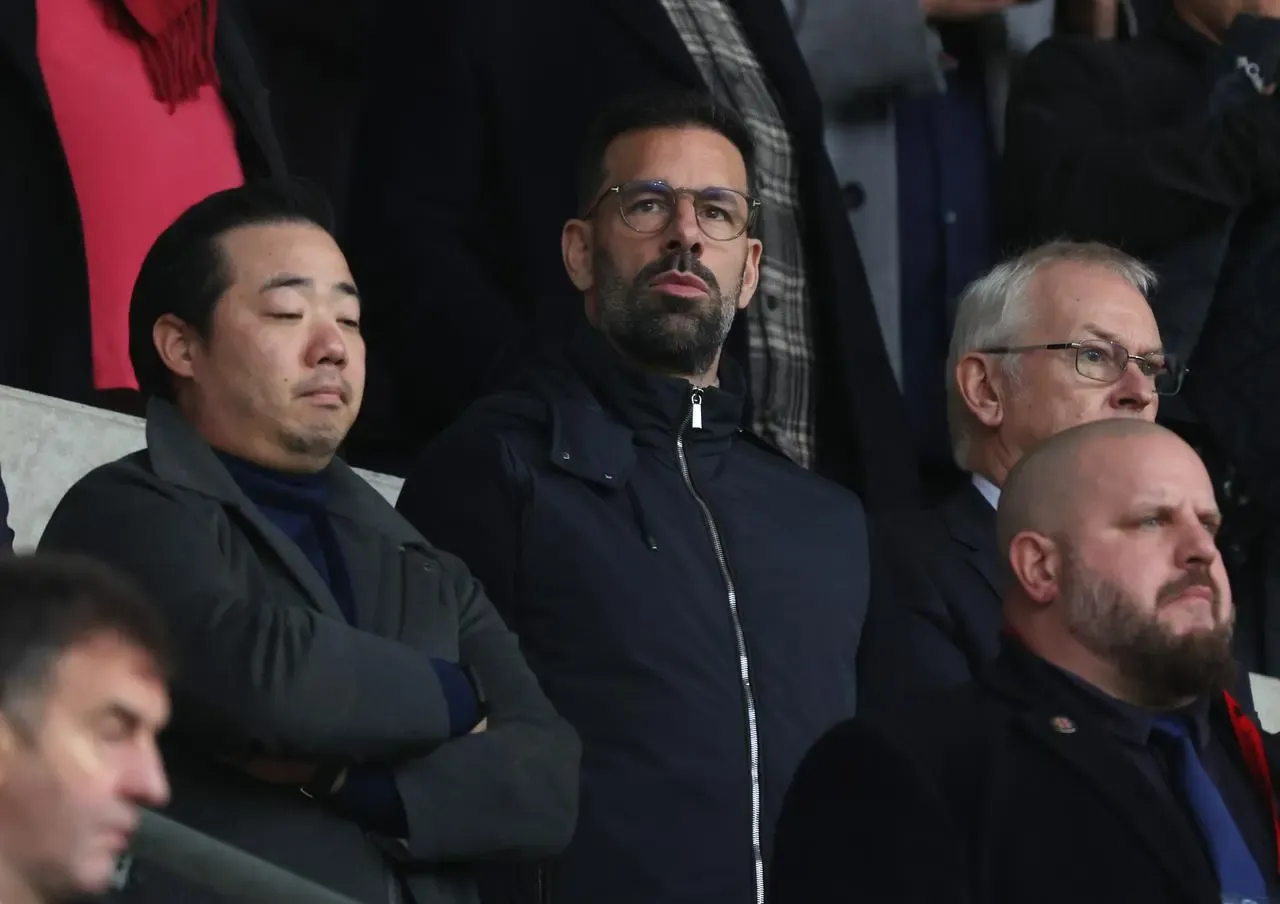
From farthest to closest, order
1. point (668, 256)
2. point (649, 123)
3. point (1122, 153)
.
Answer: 1. point (1122, 153)
2. point (649, 123)
3. point (668, 256)

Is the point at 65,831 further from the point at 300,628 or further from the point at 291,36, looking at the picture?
the point at 291,36

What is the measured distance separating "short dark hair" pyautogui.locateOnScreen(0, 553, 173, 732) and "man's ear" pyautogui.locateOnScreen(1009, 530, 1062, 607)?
122cm

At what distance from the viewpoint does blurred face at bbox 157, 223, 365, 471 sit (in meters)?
3.09

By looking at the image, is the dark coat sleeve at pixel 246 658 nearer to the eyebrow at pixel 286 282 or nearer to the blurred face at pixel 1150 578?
the eyebrow at pixel 286 282

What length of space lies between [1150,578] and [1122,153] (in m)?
1.69

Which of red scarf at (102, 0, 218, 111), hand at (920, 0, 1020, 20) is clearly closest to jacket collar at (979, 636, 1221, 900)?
red scarf at (102, 0, 218, 111)

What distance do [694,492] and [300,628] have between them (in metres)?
0.91

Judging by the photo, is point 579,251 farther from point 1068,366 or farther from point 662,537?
point 1068,366

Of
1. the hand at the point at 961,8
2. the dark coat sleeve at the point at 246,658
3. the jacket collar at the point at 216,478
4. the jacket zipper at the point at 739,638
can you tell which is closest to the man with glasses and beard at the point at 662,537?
the jacket zipper at the point at 739,638

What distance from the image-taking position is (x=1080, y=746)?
2965 mm

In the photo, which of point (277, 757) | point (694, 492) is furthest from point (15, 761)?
point (694, 492)

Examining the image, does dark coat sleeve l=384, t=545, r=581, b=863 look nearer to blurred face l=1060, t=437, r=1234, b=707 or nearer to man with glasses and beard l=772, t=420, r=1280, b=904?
man with glasses and beard l=772, t=420, r=1280, b=904

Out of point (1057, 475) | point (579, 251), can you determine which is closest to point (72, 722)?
point (1057, 475)

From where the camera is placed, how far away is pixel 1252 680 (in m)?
4.67
